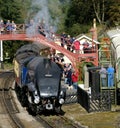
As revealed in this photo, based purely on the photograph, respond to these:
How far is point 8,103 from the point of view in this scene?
2816 cm

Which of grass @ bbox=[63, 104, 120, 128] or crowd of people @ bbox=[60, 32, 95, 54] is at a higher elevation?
crowd of people @ bbox=[60, 32, 95, 54]

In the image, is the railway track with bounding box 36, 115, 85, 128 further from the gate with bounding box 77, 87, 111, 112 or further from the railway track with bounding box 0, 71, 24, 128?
the gate with bounding box 77, 87, 111, 112

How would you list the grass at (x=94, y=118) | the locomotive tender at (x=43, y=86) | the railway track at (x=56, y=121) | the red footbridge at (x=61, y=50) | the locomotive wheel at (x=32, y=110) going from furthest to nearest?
the red footbridge at (x=61, y=50) < the locomotive wheel at (x=32, y=110) < the locomotive tender at (x=43, y=86) < the grass at (x=94, y=118) < the railway track at (x=56, y=121)

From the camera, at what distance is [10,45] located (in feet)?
197

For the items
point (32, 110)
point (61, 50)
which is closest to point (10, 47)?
point (61, 50)

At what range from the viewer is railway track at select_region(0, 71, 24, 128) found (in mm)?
22156

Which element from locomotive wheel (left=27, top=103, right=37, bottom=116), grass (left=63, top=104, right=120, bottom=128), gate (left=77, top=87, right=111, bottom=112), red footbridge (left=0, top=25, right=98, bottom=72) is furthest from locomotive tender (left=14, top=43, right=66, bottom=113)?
red footbridge (left=0, top=25, right=98, bottom=72)

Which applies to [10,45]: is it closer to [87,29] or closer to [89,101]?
[87,29]

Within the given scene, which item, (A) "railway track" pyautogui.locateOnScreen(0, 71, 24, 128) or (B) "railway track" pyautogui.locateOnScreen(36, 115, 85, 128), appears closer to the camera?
(B) "railway track" pyautogui.locateOnScreen(36, 115, 85, 128)

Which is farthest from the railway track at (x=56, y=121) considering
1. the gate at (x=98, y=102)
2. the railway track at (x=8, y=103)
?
the gate at (x=98, y=102)

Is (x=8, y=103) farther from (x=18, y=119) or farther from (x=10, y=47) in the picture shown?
(x=10, y=47)

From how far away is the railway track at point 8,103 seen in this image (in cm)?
2216

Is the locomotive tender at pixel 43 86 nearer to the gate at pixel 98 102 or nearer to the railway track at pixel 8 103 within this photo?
the railway track at pixel 8 103

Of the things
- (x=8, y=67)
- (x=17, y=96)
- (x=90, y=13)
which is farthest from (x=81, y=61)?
(x=90, y=13)
